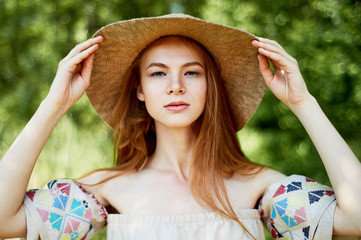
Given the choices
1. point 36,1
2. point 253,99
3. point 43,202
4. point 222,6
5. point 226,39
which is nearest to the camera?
point 43,202

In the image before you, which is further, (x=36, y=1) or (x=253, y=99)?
(x=36, y=1)

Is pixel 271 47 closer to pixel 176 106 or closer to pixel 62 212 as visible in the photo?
pixel 176 106

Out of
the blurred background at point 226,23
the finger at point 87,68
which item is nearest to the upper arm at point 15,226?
the finger at point 87,68

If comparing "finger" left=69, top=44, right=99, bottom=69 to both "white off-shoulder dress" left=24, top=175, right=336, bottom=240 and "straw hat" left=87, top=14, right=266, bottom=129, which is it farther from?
"white off-shoulder dress" left=24, top=175, right=336, bottom=240

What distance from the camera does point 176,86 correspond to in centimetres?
203

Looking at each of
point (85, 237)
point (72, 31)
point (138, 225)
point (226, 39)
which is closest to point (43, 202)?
point (85, 237)

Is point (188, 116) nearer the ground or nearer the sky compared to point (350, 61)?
nearer the ground

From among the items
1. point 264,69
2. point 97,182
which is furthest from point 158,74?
point 97,182

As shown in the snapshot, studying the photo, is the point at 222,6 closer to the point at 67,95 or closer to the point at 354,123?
the point at 354,123

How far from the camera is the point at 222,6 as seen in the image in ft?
12.1

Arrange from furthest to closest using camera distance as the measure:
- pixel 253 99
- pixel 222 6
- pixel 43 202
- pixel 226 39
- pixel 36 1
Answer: pixel 36 1 → pixel 222 6 → pixel 253 99 → pixel 226 39 → pixel 43 202

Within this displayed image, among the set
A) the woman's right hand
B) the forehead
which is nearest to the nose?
the forehead

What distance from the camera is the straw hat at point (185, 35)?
2.03 m

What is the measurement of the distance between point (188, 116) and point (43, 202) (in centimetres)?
75
